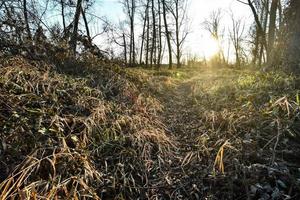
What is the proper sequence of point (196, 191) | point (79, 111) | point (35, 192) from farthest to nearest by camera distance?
point (79, 111) → point (196, 191) → point (35, 192)

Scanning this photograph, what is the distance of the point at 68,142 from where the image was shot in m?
3.06

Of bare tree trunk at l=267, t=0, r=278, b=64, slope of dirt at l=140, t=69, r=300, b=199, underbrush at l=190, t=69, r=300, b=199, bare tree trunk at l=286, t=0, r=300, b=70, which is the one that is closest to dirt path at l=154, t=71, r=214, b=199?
slope of dirt at l=140, t=69, r=300, b=199

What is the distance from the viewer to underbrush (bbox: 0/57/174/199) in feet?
7.86

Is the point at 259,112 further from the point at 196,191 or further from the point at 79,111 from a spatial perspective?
the point at 79,111

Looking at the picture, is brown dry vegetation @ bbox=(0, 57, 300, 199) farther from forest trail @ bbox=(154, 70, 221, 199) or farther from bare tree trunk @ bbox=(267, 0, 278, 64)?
bare tree trunk @ bbox=(267, 0, 278, 64)

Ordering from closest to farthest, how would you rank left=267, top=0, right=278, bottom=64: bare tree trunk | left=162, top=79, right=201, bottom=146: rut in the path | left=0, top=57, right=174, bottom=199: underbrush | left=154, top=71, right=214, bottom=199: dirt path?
1. left=0, top=57, right=174, bottom=199: underbrush
2. left=154, top=71, right=214, bottom=199: dirt path
3. left=162, top=79, right=201, bottom=146: rut in the path
4. left=267, top=0, right=278, bottom=64: bare tree trunk

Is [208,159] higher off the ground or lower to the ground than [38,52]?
lower

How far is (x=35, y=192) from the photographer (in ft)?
6.98

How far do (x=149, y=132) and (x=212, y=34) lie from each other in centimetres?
4198

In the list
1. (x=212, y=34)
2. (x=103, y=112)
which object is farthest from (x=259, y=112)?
(x=212, y=34)

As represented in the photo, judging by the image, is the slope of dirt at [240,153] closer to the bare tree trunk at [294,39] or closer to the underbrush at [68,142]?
the underbrush at [68,142]

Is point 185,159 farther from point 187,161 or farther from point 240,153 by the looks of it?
point 240,153

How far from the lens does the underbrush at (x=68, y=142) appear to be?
2.39m

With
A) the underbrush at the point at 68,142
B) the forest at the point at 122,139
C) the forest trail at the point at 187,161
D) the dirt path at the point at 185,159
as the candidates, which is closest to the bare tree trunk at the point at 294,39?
the forest at the point at 122,139
